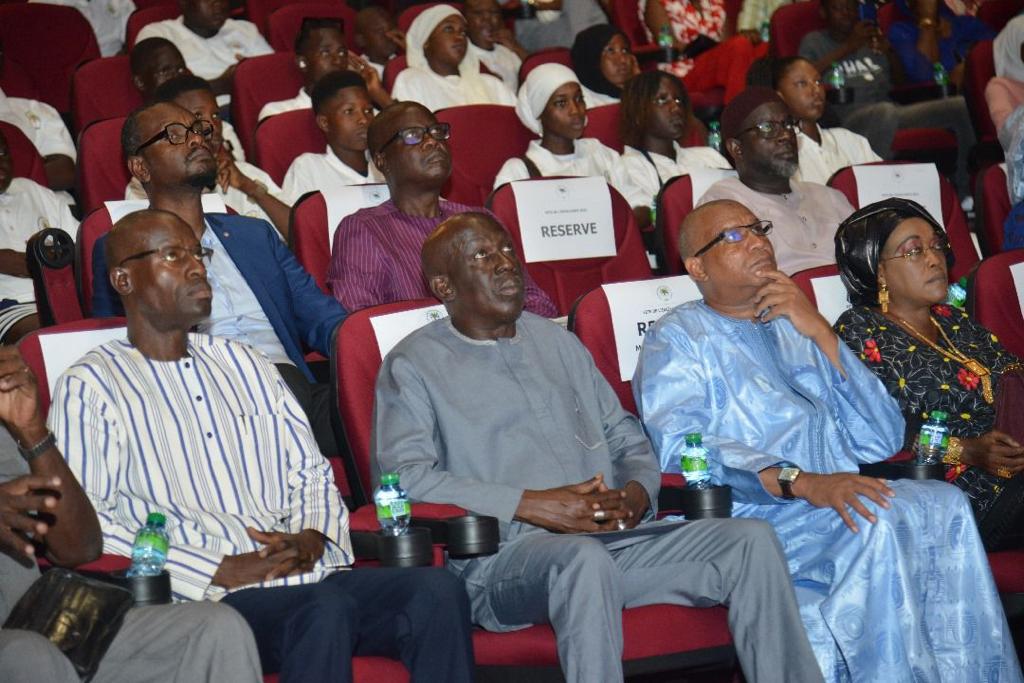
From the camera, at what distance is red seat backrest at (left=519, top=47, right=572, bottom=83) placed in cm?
741

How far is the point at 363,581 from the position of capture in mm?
3143

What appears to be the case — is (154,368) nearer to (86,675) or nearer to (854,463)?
(86,675)

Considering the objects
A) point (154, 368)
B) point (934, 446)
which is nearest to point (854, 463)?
point (934, 446)

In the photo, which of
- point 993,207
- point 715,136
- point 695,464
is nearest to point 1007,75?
point 715,136

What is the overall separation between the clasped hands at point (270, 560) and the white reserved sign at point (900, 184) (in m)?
3.32

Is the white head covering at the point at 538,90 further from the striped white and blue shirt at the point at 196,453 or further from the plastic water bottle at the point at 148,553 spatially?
the plastic water bottle at the point at 148,553

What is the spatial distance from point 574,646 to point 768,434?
113 centimetres

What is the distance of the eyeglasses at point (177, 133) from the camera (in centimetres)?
455

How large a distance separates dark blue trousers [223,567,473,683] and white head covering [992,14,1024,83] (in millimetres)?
5487

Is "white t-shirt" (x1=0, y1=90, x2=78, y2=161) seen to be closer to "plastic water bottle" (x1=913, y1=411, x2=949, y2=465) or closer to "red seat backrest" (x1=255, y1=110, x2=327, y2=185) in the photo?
"red seat backrest" (x1=255, y1=110, x2=327, y2=185)

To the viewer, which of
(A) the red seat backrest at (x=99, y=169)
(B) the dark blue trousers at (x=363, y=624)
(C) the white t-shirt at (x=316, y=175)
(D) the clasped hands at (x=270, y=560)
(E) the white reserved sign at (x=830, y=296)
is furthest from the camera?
(C) the white t-shirt at (x=316, y=175)

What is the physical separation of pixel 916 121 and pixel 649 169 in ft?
6.94

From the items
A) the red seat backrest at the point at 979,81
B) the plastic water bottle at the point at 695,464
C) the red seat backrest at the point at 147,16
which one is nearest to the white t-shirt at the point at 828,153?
the red seat backrest at the point at 979,81

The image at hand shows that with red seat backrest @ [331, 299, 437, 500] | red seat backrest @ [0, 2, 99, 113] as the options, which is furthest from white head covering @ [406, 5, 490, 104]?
red seat backrest @ [331, 299, 437, 500]
